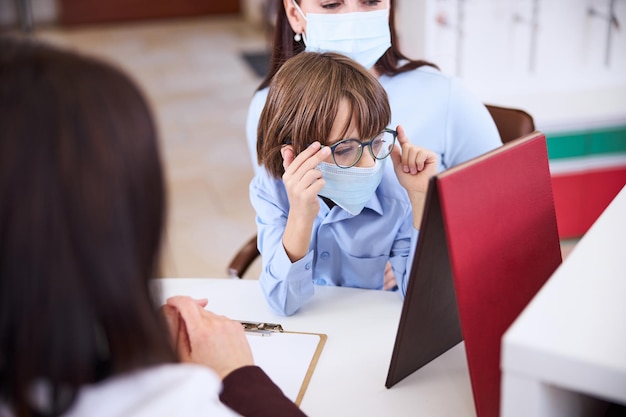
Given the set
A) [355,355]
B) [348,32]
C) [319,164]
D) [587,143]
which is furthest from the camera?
[587,143]

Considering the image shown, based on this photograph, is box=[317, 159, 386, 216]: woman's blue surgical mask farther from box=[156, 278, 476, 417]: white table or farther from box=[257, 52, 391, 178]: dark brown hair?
box=[156, 278, 476, 417]: white table

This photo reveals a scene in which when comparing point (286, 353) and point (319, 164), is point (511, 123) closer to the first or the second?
point (319, 164)

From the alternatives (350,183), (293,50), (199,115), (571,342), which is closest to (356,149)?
(350,183)

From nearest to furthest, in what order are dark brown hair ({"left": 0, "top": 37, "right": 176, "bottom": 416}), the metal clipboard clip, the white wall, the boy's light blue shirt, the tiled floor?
dark brown hair ({"left": 0, "top": 37, "right": 176, "bottom": 416}) < the metal clipboard clip < the boy's light blue shirt < the white wall < the tiled floor

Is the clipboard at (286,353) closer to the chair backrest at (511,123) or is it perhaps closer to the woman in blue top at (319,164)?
the woman in blue top at (319,164)

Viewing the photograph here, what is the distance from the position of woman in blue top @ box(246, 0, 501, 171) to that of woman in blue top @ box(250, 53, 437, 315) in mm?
251

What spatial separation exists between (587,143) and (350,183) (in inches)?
71.7

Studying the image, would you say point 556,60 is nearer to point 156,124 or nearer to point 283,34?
point 283,34

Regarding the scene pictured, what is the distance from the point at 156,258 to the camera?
76 cm

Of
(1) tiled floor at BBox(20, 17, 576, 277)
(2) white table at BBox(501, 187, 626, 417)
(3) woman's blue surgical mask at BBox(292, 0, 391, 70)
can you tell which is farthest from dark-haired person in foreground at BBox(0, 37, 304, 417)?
(3) woman's blue surgical mask at BBox(292, 0, 391, 70)

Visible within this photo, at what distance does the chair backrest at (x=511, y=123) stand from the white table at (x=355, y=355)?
600 mm

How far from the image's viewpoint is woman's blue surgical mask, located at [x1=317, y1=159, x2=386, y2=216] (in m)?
1.35

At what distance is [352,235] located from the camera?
1.55m

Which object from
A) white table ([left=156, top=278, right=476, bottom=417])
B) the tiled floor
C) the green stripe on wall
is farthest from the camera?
the tiled floor
